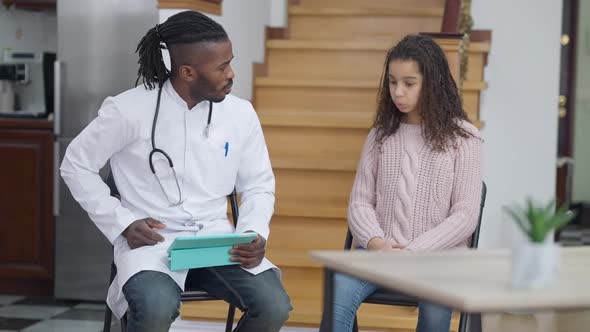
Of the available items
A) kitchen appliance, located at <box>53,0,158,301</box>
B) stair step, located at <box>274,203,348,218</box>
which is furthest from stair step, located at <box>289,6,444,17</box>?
stair step, located at <box>274,203,348,218</box>

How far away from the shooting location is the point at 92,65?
4.30m

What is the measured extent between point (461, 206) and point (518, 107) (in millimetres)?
1952

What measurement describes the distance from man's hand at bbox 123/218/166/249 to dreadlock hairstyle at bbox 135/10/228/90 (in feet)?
1.32

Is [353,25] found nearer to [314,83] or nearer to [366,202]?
[314,83]

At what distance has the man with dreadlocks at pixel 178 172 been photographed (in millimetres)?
2537

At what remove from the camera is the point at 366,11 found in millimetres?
5070

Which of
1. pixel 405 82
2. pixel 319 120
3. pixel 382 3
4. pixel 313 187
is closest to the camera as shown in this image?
pixel 405 82

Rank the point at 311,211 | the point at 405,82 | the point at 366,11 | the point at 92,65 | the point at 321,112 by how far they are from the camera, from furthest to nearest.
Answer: the point at 366,11 < the point at 321,112 < the point at 92,65 < the point at 311,211 < the point at 405,82

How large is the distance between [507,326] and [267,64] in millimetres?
1920

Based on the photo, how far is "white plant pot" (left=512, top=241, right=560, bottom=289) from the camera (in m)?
1.54

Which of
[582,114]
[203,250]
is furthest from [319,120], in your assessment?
[582,114]

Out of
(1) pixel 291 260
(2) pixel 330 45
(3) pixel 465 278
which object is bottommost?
(1) pixel 291 260

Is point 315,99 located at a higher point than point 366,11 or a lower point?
lower

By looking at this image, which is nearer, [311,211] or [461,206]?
[461,206]
